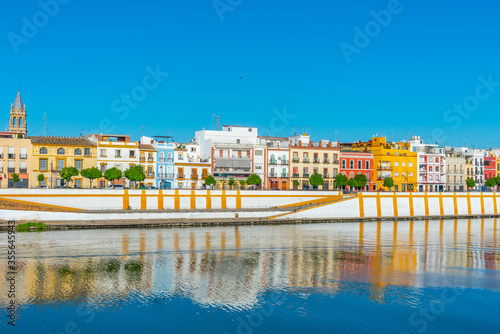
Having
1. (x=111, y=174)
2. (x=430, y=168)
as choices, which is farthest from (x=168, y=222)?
(x=430, y=168)

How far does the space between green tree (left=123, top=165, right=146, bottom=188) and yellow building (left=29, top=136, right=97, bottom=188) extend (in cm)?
474

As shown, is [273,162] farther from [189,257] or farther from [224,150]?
[189,257]

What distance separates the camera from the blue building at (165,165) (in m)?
64.4

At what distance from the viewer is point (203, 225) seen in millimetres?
52750

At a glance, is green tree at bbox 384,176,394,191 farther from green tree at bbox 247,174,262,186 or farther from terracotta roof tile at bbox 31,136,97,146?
terracotta roof tile at bbox 31,136,97,146

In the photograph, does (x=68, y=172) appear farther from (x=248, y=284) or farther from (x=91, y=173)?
(x=248, y=284)

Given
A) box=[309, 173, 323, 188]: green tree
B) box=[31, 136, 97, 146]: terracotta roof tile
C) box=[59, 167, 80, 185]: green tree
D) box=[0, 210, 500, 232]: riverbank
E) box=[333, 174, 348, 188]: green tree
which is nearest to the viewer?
box=[0, 210, 500, 232]: riverbank

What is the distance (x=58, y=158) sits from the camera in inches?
2359

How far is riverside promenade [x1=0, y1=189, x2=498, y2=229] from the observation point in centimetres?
4912

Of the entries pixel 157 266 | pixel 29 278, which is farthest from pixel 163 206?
pixel 29 278

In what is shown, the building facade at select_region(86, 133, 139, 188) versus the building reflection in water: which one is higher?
the building facade at select_region(86, 133, 139, 188)

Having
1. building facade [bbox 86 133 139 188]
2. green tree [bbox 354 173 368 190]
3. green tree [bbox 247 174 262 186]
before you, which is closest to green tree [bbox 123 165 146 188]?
building facade [bbox 86 133 139 188]

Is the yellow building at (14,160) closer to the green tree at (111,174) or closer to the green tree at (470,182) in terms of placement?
the green tree at (111,174)

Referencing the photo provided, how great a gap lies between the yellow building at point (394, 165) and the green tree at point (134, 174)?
35217 millimetres
